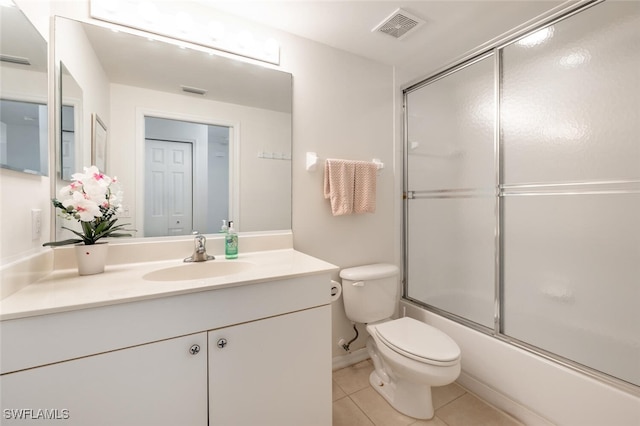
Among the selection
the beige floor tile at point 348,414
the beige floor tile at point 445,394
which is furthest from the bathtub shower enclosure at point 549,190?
the beige floor tile at point 348,414

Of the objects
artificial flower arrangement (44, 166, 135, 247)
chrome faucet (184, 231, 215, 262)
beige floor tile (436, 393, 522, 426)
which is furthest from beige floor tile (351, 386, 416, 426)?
artificial flower arrangement (44, 166, 135, 247)

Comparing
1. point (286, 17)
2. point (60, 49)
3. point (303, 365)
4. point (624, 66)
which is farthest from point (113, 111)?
point (624, 66)

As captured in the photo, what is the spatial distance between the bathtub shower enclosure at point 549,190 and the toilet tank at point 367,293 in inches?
16.6

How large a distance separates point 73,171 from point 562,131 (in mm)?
2242

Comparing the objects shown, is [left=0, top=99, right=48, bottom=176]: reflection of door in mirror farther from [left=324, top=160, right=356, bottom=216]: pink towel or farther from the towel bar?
[left=324, top=160, right=356, bottom=216]: pink towel

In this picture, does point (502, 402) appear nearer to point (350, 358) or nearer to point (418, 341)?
point (418, 341)

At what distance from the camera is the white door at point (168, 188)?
125cm

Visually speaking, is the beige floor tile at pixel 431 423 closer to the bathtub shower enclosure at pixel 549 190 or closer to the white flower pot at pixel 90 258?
the bathtub shower enclosure at pixel 549 190

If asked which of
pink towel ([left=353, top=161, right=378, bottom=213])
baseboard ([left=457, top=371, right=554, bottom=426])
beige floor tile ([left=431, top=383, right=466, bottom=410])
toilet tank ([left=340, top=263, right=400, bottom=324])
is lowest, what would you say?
beige floor tile ([left=431, top=383, right=466, bottom=410])

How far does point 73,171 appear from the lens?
1.10 metres

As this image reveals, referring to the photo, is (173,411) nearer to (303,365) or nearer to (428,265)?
(303,365)

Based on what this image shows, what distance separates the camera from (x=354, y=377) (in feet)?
5.52

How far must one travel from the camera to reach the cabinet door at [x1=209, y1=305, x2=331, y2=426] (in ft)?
3.02

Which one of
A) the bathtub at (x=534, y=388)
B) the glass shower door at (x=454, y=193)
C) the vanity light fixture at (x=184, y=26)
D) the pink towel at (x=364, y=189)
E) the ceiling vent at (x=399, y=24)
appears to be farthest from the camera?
the pink towel at (x=364, y=189)
